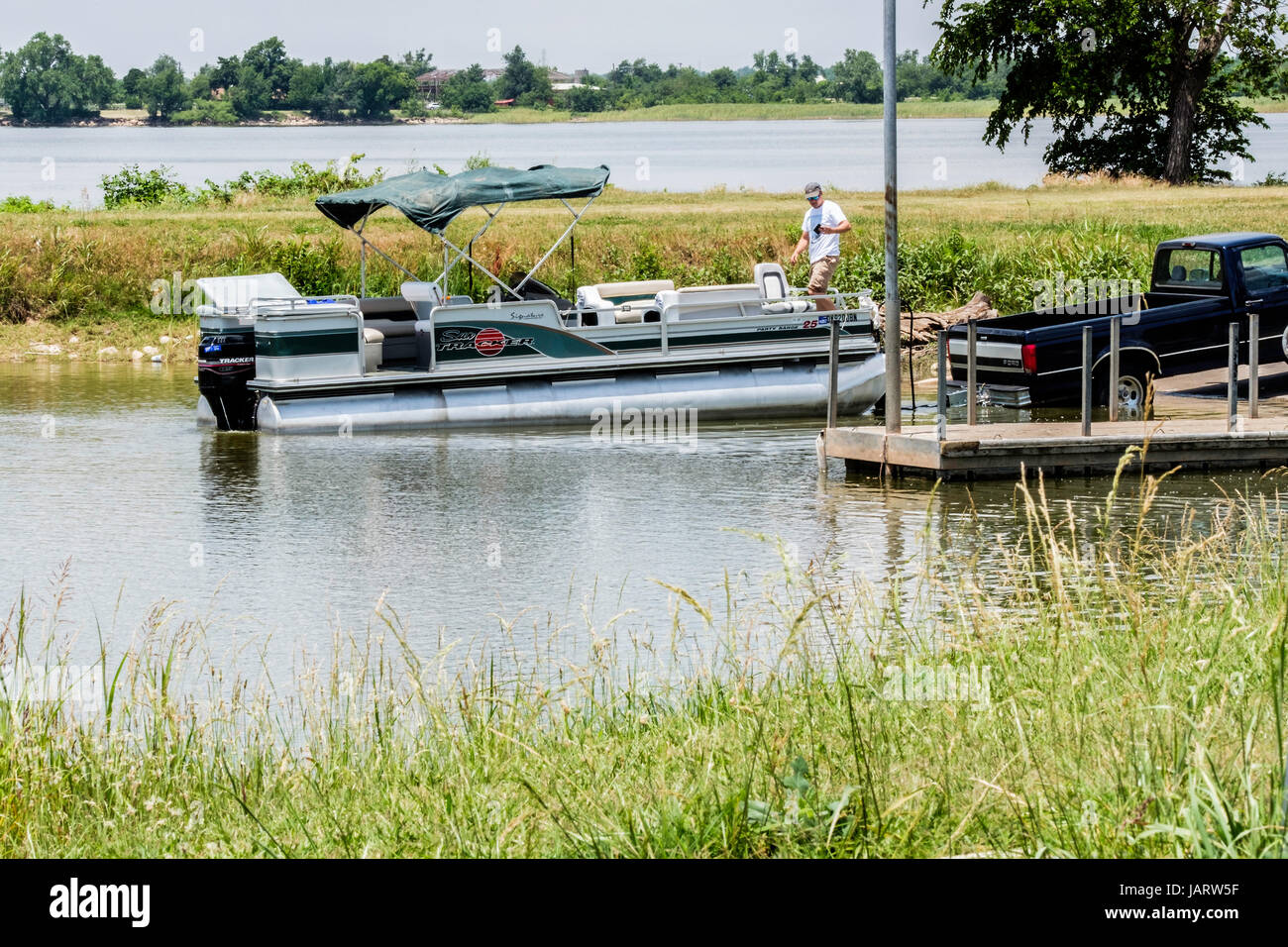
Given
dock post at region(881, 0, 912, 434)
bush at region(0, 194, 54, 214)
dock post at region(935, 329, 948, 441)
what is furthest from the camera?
bush at region(0, 194, 54, 214)

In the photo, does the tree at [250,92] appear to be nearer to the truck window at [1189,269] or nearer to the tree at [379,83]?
the tree at [379,83]

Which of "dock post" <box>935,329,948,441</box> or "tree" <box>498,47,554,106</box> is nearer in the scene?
"dock post" <box>935,329,948,441</box>

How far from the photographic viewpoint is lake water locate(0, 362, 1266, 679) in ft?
34.2

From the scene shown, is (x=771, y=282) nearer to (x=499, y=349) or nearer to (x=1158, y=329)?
(x=499, y=349)

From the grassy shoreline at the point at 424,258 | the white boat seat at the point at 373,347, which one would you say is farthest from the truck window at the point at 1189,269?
the white boat seat at the point at 373,347

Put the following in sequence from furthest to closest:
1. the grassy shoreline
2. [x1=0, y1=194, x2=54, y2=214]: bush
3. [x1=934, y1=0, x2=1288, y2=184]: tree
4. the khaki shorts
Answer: [x1=934, y1=0, x2=1288, y2=184]: tree
[x1=0, y1=194, x2=54, y2=214]: bush
the grassy shoreline
the khaki shorts

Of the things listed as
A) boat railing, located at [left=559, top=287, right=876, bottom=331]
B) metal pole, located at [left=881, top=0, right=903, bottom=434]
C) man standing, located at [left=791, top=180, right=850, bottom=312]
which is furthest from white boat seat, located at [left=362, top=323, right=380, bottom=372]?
metal pole, located at [left=881, top=0, right=903, bottom=434]

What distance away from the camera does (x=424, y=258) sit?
30.1 metres

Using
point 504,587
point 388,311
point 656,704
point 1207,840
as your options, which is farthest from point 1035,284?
point 1207,840

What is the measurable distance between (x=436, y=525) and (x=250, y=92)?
155108 mm

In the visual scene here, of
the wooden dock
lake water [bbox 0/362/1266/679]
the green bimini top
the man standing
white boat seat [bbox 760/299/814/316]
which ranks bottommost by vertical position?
lake water [bbox 0/362/1266/679]

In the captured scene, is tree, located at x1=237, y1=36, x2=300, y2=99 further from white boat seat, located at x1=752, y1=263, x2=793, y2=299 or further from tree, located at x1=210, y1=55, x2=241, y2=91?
white boat seat, located at x1=752, y1=263, x2=793, y2=299

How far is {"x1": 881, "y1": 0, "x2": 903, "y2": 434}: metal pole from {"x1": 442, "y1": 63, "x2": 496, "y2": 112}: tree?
513 feet

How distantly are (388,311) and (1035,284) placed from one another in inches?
476
